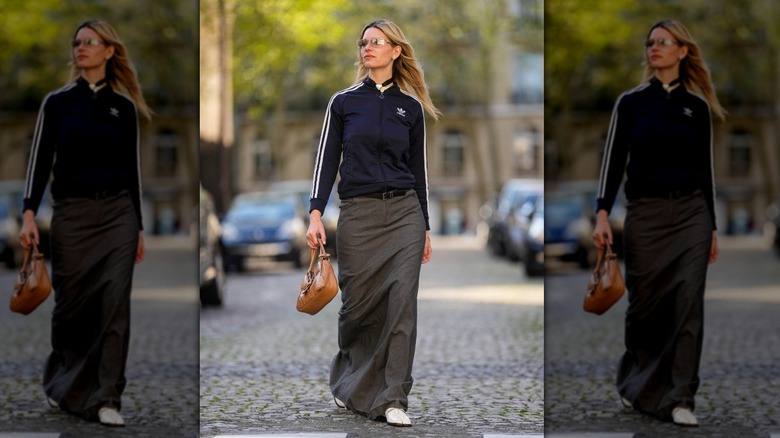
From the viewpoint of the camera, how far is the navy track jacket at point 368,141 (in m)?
7.20

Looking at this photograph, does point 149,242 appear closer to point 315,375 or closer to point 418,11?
point 315,375

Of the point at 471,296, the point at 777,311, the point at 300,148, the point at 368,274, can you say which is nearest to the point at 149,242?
the point at 471,296

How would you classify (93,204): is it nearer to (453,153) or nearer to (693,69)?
(693,69)

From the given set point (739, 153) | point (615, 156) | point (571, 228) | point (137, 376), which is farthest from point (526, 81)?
point (615, 156)

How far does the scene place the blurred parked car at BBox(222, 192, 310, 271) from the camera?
23594 mm

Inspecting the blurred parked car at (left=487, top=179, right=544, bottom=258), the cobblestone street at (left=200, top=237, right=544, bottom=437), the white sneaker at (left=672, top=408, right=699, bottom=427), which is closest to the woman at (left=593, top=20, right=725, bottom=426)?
the white sneaker at (left=672, top=408, right=699, bottom=427)

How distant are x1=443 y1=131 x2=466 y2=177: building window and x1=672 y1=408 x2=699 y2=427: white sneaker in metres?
60.8

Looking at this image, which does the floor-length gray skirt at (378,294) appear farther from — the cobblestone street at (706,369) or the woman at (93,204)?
the woman at (93,204)

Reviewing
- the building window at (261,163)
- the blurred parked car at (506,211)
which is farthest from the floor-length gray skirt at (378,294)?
the building window at (261,163)

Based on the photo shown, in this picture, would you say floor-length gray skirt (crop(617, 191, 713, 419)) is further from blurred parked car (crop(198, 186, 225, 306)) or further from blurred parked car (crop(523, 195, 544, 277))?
blurred parked car (crop(523, 195, 544, 277))

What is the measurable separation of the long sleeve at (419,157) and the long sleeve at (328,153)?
0.37m

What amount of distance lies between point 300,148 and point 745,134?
102ft

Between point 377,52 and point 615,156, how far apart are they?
4.48 feet

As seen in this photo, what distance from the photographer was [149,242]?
29.7 m
